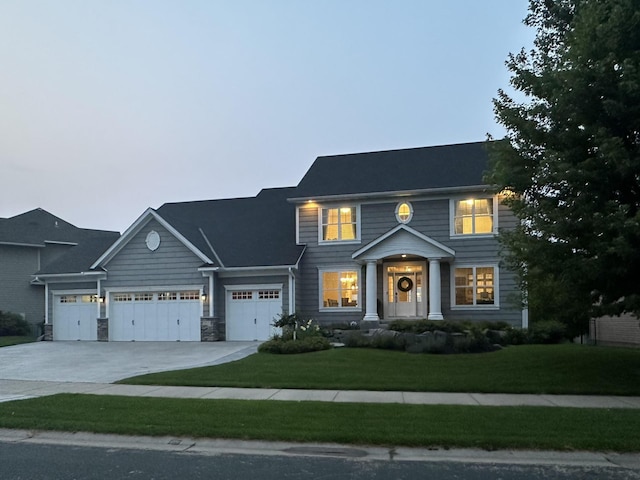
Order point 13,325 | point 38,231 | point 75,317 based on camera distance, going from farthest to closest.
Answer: point 38,231
point 13,325
point 75,317

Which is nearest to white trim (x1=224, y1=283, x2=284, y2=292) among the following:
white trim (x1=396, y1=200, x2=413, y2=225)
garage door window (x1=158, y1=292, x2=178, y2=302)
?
garage door window (x1=158, y1=292, x2=178, y2=302)

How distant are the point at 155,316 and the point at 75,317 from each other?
4697 millimetres

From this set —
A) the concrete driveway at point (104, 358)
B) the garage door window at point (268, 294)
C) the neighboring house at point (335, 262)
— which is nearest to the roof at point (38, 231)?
the neighboring house at point (335, 262)

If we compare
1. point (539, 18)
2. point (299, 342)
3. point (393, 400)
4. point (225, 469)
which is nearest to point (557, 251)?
point (393, 400)

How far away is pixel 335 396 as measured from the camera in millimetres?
11570

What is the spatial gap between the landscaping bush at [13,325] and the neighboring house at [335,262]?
671cm

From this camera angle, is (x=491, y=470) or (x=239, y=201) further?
(x=239, y=201)

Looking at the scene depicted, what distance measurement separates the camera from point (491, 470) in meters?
6.91

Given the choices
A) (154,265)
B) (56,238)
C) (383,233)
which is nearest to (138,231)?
(154,265)

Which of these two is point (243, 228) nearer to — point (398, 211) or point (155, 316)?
point (155, 316)

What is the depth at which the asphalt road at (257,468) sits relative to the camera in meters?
6.71

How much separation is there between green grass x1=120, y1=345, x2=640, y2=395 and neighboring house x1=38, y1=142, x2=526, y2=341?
5.75 meters

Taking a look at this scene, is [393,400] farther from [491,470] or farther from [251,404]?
[491,470]

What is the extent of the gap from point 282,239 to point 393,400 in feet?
51.0
